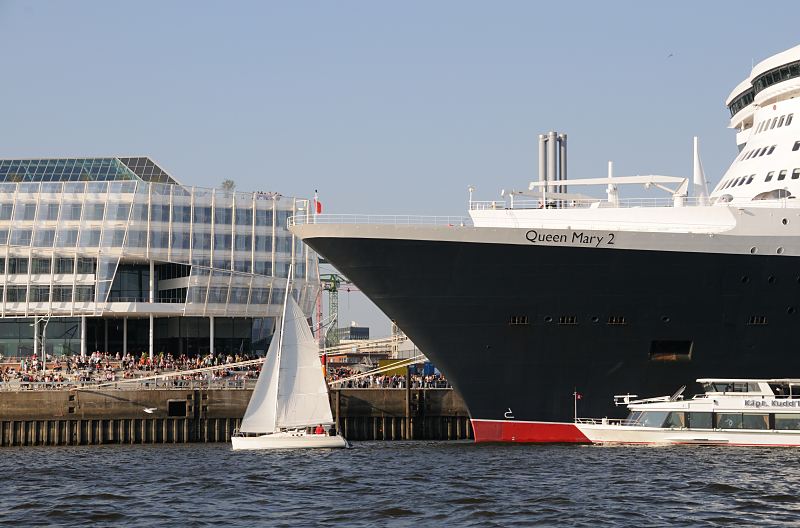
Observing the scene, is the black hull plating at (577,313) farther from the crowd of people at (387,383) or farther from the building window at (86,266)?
the building window at (86,266)

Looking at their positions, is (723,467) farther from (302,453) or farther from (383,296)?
(302,453)

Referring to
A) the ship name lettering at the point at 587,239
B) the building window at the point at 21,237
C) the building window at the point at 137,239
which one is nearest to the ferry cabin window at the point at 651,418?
the ship name lettering at the point at 587,239

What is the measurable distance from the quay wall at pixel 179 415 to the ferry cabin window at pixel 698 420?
20.3 m

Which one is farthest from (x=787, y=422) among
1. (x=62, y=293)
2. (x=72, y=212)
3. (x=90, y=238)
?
(x=62, y=293)

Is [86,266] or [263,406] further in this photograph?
[86,266]

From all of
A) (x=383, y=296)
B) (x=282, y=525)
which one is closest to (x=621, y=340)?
(x=383, y=296)

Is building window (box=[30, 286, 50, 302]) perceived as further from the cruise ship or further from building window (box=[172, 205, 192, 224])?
the cruise ship

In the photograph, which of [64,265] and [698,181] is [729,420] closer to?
[698,181]

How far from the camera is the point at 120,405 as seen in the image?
6606 cm

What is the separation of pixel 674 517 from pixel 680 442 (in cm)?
1679

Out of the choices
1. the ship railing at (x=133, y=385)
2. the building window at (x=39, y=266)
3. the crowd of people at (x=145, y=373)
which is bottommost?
the ship railing at (x=133, y=385)

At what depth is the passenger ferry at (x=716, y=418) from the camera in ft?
155

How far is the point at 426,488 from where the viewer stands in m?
38.2

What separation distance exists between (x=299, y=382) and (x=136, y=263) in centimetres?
4551
